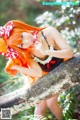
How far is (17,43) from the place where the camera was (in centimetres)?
149

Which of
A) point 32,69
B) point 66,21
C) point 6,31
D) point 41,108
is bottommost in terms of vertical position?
point 41,108

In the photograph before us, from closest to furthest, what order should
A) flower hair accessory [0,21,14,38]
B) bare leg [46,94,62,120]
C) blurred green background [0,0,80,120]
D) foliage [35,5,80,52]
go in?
flower hair accessory [0,21,14,38] < bare leg [46,94,62,120] < blurred green background [0,0,80,120] < foliage [35,5,80,52]

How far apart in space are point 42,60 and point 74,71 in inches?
5.0

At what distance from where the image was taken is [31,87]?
1.58 meters

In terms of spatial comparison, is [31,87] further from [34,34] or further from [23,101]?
[34,34]

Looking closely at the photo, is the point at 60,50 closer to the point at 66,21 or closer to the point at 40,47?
the point at 40,47

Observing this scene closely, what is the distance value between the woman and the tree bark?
3 centimetres

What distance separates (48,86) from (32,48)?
16 cm

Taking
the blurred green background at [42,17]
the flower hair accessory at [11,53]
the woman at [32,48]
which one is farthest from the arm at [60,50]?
the blurred green background at [42,17]

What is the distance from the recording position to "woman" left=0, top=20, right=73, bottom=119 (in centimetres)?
149

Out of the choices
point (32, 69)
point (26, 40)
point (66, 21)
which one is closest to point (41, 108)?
point (32, 69)

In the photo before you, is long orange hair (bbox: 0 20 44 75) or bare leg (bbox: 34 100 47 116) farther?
bare leg (bbox: 34 100 47 116)

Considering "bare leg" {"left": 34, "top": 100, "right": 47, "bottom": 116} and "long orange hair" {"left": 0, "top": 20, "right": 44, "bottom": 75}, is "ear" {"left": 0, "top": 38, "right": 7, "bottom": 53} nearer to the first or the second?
"long orange hair" {"left": 0, "top": 20, "right": 44, "bottom": 75}

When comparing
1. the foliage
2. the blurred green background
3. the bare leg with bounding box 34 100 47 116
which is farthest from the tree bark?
the foliage
